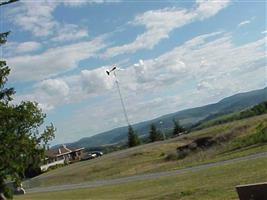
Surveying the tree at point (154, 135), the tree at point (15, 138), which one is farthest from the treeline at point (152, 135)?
the tree at point (15, 138)

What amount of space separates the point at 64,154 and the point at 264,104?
2940 inches

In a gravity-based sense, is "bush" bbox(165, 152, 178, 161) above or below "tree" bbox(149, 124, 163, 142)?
below

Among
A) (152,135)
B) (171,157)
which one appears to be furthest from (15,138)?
(152,135)

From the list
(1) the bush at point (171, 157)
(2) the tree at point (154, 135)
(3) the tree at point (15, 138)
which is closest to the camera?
(3) the tree at point (15, 138)

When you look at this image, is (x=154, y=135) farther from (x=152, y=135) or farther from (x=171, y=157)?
(x=171, y=157)

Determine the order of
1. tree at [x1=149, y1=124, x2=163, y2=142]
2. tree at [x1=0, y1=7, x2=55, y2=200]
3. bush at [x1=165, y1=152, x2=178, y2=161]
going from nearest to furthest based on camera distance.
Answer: tree at [x1=0, y1=7, x2=55, y2=200], bush at [x1=165, y1=152, x2=178, y2=161], tree at [x1=149, y1=124, x2=163, y2=142]

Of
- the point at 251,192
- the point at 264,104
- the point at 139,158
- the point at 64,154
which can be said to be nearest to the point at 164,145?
the point at 139,158

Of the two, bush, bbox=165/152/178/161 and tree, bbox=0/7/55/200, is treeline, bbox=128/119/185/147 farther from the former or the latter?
tree, bbox=0/7/55/200

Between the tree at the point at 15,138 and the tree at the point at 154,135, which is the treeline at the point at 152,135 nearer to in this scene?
the tree at the point at 154,135

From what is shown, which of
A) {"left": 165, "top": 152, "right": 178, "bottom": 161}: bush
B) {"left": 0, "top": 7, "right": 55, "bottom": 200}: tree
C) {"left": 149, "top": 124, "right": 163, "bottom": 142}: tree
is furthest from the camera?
{"left": 149, "top": 124, "right": 163, "bottom": 142}: tree

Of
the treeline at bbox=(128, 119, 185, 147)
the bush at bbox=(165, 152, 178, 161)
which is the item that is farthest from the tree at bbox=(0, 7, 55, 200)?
the treeline at bbox=(128, 119, 185, 147)

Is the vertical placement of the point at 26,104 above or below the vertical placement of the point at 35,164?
above

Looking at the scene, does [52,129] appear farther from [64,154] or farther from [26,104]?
[64,154]

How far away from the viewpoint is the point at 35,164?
1138 inches
